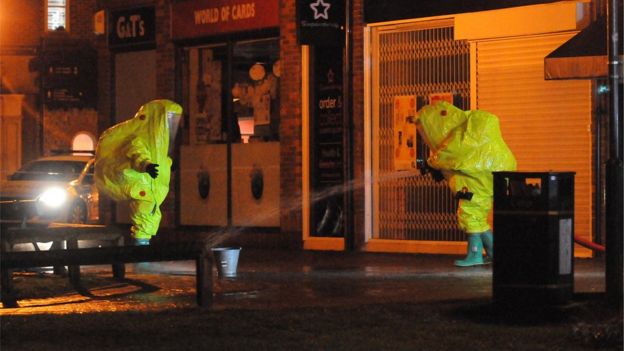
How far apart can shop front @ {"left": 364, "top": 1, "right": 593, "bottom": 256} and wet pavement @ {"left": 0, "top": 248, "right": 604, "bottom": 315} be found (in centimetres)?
126

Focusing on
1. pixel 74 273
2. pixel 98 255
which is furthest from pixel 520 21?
pixel 98 255

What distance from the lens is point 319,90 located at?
1839cm

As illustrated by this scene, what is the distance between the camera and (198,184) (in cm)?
2064

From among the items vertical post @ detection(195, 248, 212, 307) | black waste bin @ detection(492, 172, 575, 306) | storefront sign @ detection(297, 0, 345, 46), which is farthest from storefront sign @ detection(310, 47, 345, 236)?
black waste bin @ detection(492, 172, 575, 306)

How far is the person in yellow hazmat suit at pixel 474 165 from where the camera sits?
14.0 meters

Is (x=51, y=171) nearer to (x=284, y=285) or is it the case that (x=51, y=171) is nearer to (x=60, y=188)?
(x=60, y=188)

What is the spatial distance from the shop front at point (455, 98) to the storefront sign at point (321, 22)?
415 mm

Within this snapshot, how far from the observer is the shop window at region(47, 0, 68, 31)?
37062 millimetres

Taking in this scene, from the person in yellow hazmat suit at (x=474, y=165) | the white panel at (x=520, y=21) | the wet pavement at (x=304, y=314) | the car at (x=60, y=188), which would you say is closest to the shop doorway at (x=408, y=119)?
the white panel at (x=520, y=21)

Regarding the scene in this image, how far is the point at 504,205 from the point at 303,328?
2.23 meters

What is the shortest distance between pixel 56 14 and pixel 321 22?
825 inches

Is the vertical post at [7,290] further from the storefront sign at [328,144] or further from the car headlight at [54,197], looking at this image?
the car headlight at [54,197]

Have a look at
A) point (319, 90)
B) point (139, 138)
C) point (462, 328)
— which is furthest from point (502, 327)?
point (319, 90)

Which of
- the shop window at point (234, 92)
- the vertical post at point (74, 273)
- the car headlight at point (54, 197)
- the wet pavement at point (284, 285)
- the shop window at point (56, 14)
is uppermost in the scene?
the shop window at point (56, 14)
